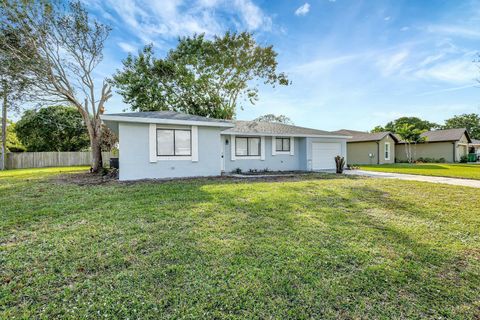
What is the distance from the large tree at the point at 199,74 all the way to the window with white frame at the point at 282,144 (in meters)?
8.89

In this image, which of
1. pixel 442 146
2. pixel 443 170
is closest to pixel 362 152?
pixel 442 146

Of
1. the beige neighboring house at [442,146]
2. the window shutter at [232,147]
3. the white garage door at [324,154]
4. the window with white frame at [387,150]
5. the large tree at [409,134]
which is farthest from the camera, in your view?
the beige neighboring house at [442,146]

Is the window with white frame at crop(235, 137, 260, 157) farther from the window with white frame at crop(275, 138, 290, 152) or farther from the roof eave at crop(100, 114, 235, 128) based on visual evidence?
the roof eave at crop(100, 114, 235, 128)

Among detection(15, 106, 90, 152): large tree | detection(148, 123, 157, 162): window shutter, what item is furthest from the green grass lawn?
detection(15, 106, 90, 152): large tree

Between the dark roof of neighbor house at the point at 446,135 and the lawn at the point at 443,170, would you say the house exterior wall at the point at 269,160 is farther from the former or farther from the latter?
the dark roof of neighbor house at the point at 446,135

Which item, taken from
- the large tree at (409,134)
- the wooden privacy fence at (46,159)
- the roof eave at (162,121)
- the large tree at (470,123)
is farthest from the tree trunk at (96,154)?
the large tree at (470,123)

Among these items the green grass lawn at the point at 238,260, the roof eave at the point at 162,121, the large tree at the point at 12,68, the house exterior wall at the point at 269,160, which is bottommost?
the green grass lawn at the point at 238,260

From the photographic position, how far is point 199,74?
21844mm

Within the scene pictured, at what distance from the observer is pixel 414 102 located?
70.5 ft

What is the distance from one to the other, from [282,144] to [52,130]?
27.2m

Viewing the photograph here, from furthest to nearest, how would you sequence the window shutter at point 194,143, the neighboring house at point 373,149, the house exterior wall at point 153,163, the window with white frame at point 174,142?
the neighboring house at point 373,149, the window shutter at point 194,143, the window with white frame at point 174,142, the house exterior wall at point 153,163

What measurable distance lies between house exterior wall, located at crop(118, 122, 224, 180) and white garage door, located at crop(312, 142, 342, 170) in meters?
7.29

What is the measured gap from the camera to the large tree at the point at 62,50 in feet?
40.2

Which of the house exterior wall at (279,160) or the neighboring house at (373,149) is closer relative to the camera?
the house exterior wall at (279,160)
